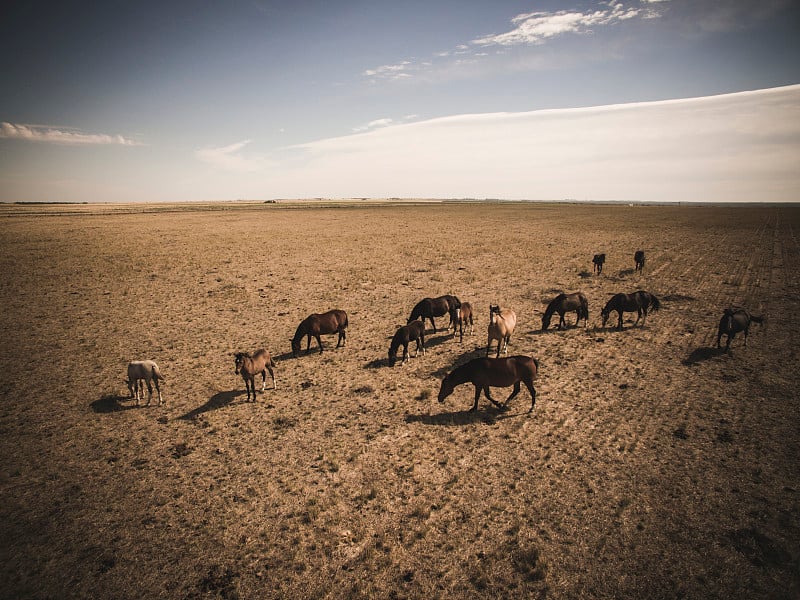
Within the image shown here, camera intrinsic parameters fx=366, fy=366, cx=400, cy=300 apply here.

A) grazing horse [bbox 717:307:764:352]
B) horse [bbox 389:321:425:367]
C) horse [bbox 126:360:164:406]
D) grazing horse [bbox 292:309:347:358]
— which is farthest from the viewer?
grazing horse [bbox 292:309:347:358]

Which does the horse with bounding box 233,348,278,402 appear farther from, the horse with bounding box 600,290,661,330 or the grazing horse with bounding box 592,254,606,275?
the grazing horse with bounding box 592,254,606,275

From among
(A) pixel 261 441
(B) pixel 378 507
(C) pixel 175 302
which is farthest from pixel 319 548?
(C) pixel 175 302

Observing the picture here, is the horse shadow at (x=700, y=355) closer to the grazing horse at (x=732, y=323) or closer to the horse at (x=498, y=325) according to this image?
the grazing horse at (x=732, y=323)

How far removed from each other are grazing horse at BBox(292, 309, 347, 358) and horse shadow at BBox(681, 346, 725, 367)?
12246mm

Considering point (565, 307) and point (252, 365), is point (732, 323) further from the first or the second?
point (252, 365)

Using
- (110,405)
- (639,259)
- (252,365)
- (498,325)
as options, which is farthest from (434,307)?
(639,259)

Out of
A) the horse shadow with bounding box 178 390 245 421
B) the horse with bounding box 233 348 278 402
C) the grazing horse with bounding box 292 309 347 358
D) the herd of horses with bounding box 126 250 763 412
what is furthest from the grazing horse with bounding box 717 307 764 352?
the horse shadow with bounding box 178 390 245 421

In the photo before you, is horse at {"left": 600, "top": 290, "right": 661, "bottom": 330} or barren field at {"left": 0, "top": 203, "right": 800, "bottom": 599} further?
horse at {"left": 600, "top": 290, "right": 661, "bottom": 330}

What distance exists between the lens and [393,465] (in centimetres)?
804

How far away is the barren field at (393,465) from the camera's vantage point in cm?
574

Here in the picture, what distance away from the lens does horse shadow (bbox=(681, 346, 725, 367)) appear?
1248 cm

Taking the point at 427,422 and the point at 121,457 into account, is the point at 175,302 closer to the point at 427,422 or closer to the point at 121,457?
the point at 121,457

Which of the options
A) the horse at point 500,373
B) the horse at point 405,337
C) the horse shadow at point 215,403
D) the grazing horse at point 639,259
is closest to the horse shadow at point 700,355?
the horse at point 500,373

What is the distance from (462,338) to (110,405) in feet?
39.3
